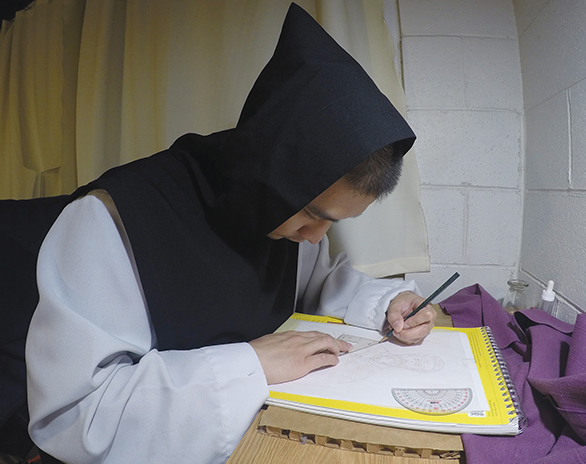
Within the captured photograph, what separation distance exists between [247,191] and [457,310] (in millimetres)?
646

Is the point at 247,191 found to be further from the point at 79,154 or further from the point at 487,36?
the point at 79,154

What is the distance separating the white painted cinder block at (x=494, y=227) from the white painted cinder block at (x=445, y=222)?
0.03 m

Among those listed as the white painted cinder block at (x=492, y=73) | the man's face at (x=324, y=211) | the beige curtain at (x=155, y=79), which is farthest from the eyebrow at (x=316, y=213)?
the white painted cinder block at (x=492, y=73)

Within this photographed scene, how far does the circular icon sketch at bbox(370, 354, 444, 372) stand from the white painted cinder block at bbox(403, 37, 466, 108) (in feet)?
2.75

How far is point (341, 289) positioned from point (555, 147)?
66 centimetres

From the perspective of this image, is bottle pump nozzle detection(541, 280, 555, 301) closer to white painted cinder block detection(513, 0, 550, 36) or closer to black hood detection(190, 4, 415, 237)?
black hood detection(190, 4, 415, 237)

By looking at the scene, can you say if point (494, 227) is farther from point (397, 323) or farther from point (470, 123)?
point (397, 323)

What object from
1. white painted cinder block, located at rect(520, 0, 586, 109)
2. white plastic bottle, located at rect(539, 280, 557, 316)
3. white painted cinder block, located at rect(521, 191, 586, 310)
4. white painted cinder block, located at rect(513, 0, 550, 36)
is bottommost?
white plastic bottle, located at rect(539, 280, 557, 316)

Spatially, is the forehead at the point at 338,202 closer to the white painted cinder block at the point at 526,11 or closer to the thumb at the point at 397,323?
the thumb at the point at 397,323

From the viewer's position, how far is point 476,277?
1343mm

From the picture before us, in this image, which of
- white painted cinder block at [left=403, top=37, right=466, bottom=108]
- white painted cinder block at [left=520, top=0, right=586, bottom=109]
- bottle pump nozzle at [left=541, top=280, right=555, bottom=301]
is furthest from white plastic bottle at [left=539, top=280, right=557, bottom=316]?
white painted cinder block at [left=403, top=37, right=466, bottom=108]

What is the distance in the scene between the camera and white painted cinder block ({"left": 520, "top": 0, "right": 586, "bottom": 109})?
94 centimetres

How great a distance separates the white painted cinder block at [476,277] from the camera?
Answer: 1324mm

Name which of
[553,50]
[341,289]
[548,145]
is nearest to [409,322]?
[341,289]
